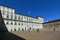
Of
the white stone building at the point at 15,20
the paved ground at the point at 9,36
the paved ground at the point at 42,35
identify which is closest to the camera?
the paved ground at the point at 42,35

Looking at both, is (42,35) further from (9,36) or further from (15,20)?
(15,20)

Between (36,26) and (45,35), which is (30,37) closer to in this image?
(45,35)

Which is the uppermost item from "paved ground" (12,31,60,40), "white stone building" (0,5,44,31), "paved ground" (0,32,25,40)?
"white stone building" (0,5,44,31)

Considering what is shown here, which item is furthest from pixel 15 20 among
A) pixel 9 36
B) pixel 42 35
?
pixel 42 35

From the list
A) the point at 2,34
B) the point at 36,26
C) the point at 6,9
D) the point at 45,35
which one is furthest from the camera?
the point at 36,26

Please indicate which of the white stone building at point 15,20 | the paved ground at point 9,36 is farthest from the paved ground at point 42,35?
the white stone building at point 15,20

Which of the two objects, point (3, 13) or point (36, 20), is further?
point (36, 20)

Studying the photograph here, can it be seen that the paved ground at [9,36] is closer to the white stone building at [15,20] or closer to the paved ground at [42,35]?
the paved ground at [42,35]

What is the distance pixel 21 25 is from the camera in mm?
35906

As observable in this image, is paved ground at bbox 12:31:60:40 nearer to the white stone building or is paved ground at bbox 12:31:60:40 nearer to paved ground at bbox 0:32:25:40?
paved ground at bbox 0:32:25:40

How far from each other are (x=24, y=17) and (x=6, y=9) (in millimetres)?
7380

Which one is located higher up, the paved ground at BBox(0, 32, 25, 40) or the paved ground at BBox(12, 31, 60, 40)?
the paved ground at BBox(12, 31, 60, 40)

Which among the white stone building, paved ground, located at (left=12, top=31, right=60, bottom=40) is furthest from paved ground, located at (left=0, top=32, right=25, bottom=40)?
the white stone building

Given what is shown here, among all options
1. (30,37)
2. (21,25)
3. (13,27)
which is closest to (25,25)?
(21,25)
